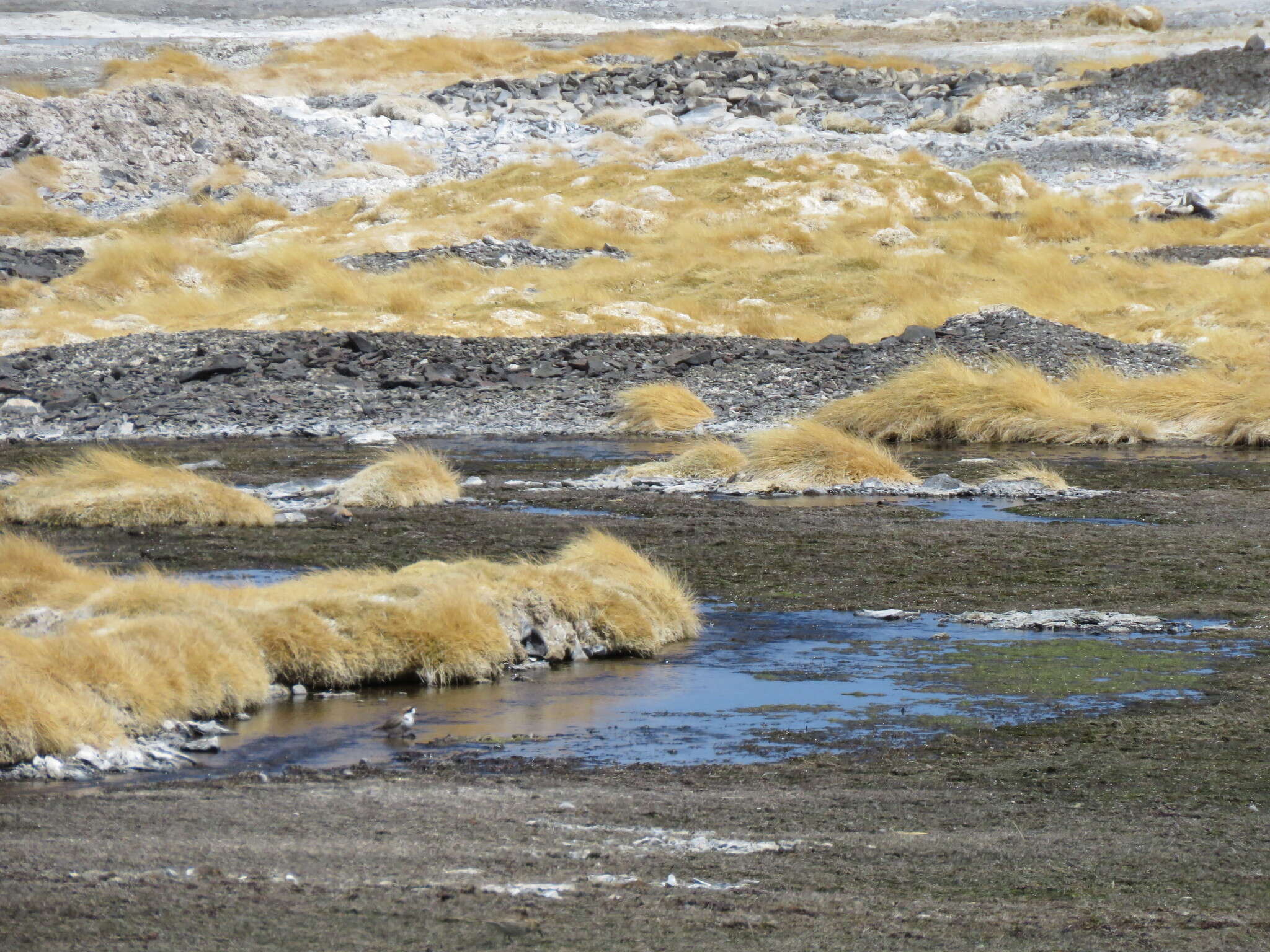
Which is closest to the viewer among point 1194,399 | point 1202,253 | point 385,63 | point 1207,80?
point 1194,399

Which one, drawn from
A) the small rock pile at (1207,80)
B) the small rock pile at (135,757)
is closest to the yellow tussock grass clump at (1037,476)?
the small rock pile at (135,757)

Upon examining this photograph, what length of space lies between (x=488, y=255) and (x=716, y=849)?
34.0m

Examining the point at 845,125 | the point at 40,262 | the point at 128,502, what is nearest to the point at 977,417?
the point at 128,502

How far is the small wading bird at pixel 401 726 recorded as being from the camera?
28.7 ft

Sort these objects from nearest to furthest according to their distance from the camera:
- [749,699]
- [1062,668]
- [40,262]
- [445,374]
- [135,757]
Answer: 1. [135,757]
2. [749,699]
3. [1062,668]
4. [445,374]
5. [40,262]

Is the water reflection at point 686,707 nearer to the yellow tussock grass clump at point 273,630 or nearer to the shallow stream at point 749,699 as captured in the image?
→ the shallow stream at point 749,699

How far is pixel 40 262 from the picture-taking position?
126 ft

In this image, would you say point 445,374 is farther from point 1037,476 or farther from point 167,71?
point 167,71

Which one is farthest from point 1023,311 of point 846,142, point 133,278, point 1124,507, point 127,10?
point 127,10

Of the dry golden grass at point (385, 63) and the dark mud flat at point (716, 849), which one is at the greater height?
the dry golden grass at point (385, 63)

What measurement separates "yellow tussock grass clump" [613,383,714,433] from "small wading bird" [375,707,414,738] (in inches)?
679

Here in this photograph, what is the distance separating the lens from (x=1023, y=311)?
30922 millimetres

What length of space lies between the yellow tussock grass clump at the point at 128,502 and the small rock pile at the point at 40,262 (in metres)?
21.2

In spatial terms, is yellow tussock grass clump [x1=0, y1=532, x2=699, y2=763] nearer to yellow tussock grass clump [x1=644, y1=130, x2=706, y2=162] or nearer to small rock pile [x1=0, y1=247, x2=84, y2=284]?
small rock pile [x1=0, y1=247, x2=84, y2=284]
